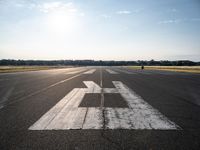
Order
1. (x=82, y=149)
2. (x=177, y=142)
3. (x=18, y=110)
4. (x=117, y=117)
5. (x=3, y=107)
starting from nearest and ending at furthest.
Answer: (x=82, y=149)
(x=177, y=142)
(x=117, y=117)
(x=18, y=110)
(x=3, y=107)

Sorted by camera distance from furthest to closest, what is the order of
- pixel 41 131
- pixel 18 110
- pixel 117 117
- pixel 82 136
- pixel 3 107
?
pixel 3 107 → pixel 18 110 → pixel 117 117 → pixel 41 131 → pixel 82 136

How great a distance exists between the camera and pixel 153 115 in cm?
474

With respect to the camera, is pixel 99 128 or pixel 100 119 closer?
pixel 99 128

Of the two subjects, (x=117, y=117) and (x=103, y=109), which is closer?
(x=117, y=117)

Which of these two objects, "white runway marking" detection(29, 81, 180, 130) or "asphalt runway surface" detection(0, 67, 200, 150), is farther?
"white runway marking" detection(29, 81, 180, 130)

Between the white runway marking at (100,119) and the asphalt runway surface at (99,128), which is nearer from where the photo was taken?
the asphalt runway surface at (99,128)

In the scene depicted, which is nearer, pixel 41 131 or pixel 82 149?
pixel 82 149

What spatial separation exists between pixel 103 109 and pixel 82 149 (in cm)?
251

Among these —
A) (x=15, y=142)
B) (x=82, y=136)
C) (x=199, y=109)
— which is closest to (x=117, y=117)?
(x=82, y=136)

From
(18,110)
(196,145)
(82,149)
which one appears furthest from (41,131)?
(196,145)

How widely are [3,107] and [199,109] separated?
578cm

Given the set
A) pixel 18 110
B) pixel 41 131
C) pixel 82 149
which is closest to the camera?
pixel 82 149

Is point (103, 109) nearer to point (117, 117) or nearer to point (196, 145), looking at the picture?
point (117, 117)

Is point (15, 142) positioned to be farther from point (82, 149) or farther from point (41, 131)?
point (82, 149)
